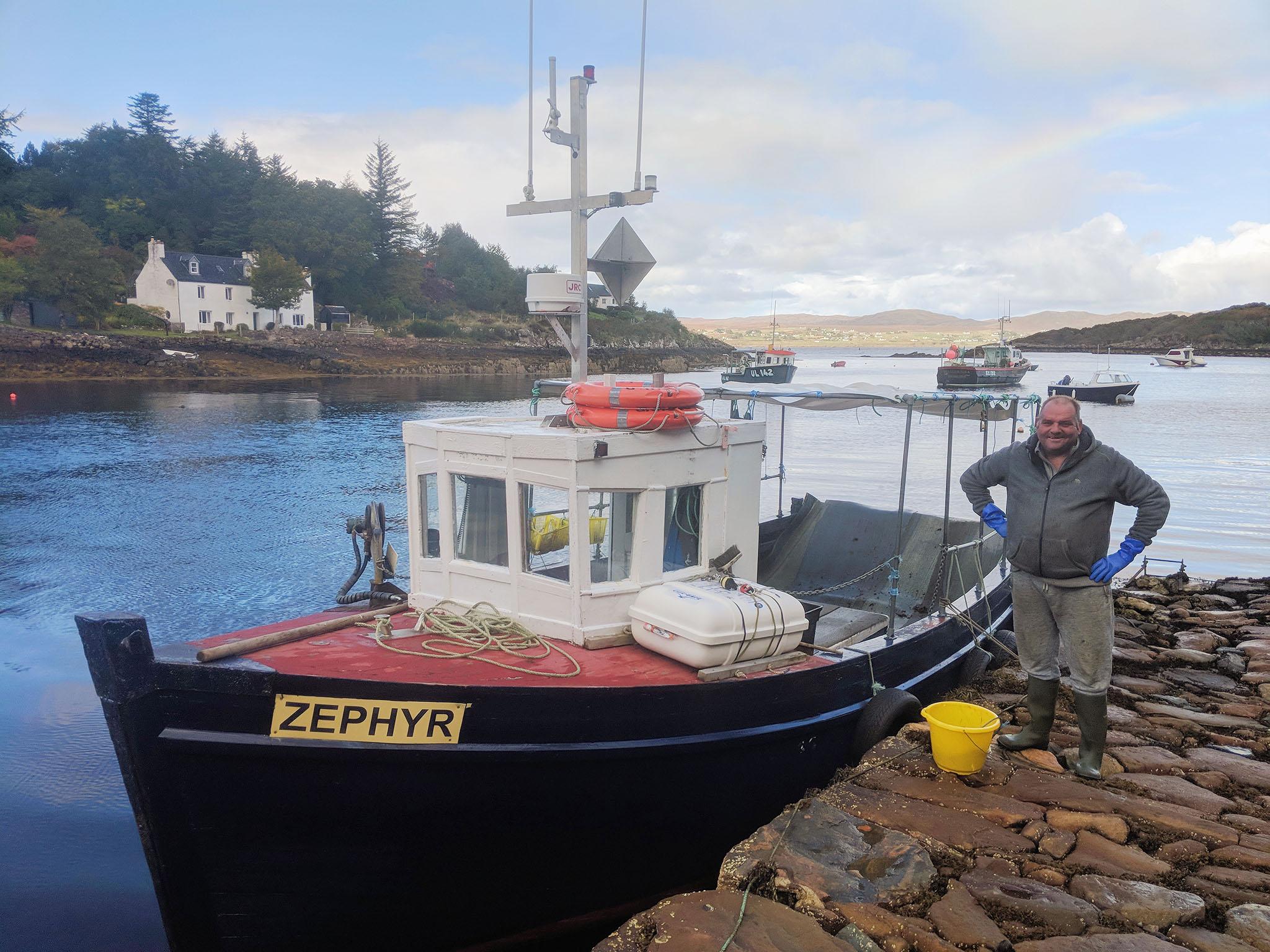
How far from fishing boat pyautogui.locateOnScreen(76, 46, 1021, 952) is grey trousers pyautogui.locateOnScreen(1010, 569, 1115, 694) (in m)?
1.14

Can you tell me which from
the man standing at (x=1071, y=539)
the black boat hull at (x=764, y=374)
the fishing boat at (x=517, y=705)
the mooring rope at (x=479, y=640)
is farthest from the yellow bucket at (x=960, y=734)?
the black boat hull at (x=764, y=374)

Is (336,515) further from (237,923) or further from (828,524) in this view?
(237,923)

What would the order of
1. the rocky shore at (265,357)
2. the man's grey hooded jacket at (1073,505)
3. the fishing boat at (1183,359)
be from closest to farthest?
the man's grey hooded jacket at (1073,505), the rocky shore at (265,357), the fishing boat at (1183,359)

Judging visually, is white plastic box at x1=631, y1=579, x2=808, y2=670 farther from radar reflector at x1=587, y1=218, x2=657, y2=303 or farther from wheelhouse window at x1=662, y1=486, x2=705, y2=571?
radar reflector at x1=587, y1=218, x2=657, y2=303

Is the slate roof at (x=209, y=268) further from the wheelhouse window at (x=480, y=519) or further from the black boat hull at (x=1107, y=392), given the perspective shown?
the wheelhouse window at (x=480, y=519)

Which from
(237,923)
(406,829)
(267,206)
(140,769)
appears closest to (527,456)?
(406,829)

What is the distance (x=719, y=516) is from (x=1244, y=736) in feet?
13.4

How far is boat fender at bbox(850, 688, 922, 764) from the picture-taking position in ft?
19.3

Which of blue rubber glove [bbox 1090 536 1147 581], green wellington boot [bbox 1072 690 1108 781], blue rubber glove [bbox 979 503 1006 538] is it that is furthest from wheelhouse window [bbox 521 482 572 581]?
green wellington boot [bbox 1072 690 1108 781]

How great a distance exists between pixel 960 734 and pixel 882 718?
81cm

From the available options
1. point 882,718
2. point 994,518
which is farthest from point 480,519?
point 994,518

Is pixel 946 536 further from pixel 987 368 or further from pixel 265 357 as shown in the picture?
pixel 265 357

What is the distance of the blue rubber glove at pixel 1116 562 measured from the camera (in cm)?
463

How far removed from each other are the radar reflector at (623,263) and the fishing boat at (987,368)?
2049 inches
